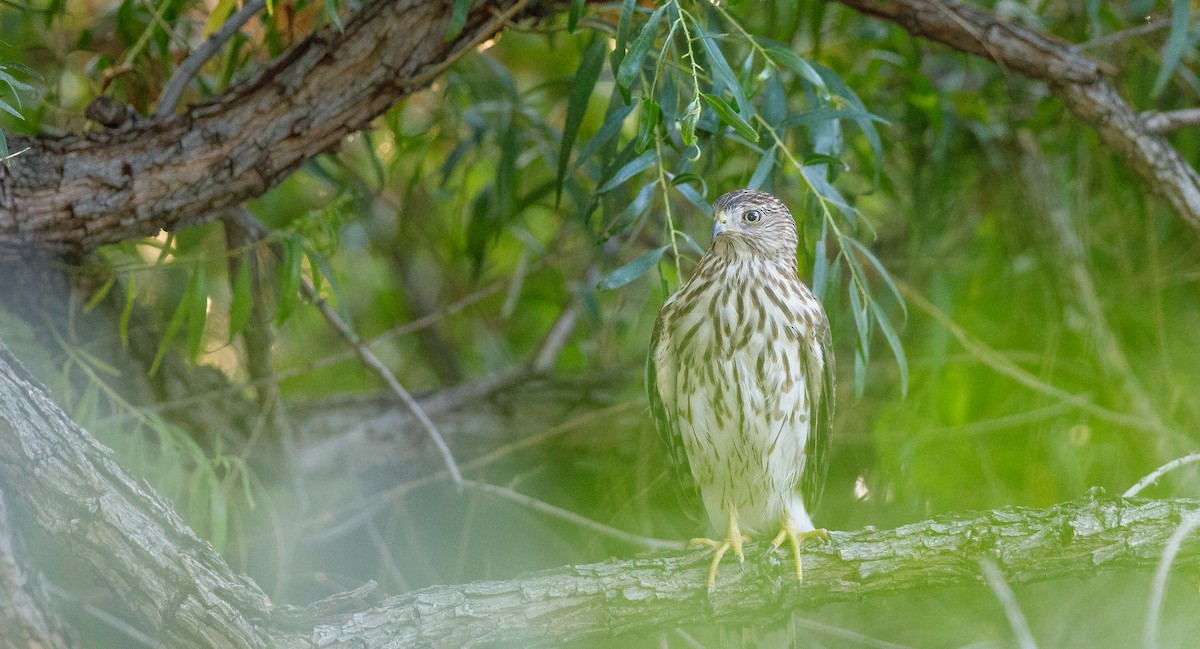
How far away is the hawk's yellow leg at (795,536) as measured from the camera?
84.7 inches

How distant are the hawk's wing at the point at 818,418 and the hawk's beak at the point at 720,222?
12.3 inches

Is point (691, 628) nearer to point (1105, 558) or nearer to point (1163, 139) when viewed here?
point (1105, 558)

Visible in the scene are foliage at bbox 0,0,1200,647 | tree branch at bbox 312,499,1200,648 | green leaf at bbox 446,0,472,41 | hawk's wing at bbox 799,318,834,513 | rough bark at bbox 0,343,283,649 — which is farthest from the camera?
foliage at bbox 0,0,1200,647

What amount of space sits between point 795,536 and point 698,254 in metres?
0.98

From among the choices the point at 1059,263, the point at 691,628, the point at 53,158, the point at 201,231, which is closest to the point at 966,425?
the point at 1059,263

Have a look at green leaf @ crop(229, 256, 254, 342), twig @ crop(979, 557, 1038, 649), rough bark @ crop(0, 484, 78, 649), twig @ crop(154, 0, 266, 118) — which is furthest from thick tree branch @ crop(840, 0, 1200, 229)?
rough bark @ crop(0, 484, 78, 649)

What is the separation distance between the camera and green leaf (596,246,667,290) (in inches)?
76.9

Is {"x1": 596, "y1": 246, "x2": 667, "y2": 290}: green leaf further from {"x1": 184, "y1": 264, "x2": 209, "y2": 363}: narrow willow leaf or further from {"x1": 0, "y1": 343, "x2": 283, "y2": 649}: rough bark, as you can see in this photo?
{"x1": 184, "y1": 264, "x2": 209, "y2": 363}: narrow willow leaf

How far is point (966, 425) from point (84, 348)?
2.47 metres

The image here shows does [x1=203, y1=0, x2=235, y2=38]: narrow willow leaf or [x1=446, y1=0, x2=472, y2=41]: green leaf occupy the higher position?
[x1=203, y1=0, x2=235, y2=38]: narrow willow leaf

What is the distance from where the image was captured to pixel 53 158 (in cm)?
212

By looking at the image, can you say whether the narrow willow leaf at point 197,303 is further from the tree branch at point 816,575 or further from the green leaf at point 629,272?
the green leaf at point 629,272

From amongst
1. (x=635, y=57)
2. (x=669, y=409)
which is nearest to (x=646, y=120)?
(x=635, y=57)

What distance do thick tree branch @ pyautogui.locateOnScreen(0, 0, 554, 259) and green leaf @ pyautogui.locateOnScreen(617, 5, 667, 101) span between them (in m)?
0.51
